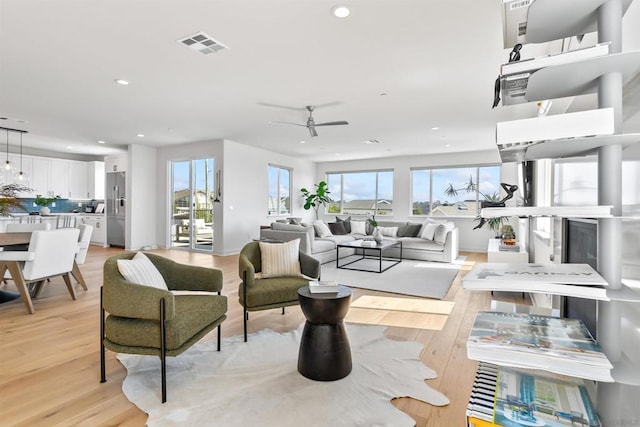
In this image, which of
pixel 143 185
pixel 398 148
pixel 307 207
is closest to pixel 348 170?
pixel 307 207

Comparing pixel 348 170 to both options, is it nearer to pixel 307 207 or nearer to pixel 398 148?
pixel 307 207

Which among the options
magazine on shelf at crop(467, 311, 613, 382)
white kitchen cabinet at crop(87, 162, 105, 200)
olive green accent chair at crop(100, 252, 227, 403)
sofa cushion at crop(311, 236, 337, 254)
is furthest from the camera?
white kitchen cabinet at crop(87, 162, 105, 200)

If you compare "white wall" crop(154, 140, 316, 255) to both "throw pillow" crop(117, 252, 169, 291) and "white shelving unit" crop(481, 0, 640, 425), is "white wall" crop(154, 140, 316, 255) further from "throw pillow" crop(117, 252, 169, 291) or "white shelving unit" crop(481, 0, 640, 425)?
"white shelving unit" crop(481, 0, 640, 425)

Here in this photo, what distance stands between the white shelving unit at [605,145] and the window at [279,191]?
8.60 metres

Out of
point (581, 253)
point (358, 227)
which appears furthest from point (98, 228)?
point (581, 253)

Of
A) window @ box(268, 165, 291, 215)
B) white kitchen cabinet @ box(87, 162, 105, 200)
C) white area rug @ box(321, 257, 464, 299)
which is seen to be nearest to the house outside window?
window @ box(268, 165, 291, 215)

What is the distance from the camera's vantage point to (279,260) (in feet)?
11.1

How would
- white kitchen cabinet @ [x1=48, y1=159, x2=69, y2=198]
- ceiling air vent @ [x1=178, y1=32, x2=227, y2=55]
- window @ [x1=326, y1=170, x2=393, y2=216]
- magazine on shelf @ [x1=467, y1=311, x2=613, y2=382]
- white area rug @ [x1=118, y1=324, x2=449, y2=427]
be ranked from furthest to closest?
1. window @ [x1=326, y1=170, x2=393, y2=216]
2. white kitchen cabinet @ [x1=48, y1=159, x2=69, y2=198]
3. ceiling air vent @ [x1=178, y1=32, x2=227, y2=55]
4. white area rug @ [x1=118, y1=324, x2=449, y2=427]
5. magazine on shelf @ [x1=467, y1=311, x2=613, y2=382]

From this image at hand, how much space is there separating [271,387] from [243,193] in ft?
21.3

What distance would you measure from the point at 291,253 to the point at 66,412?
201 cm

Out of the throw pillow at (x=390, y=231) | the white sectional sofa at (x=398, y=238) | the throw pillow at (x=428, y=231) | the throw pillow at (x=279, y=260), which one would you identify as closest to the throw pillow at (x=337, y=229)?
the white sectional sofa at (x=398, y=238)

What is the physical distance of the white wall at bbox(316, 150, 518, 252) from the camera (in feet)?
28.9

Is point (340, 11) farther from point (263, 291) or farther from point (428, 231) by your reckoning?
point (428, 231)

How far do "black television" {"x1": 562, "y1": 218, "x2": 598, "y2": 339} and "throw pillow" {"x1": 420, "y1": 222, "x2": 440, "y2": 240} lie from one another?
5.25 meters
